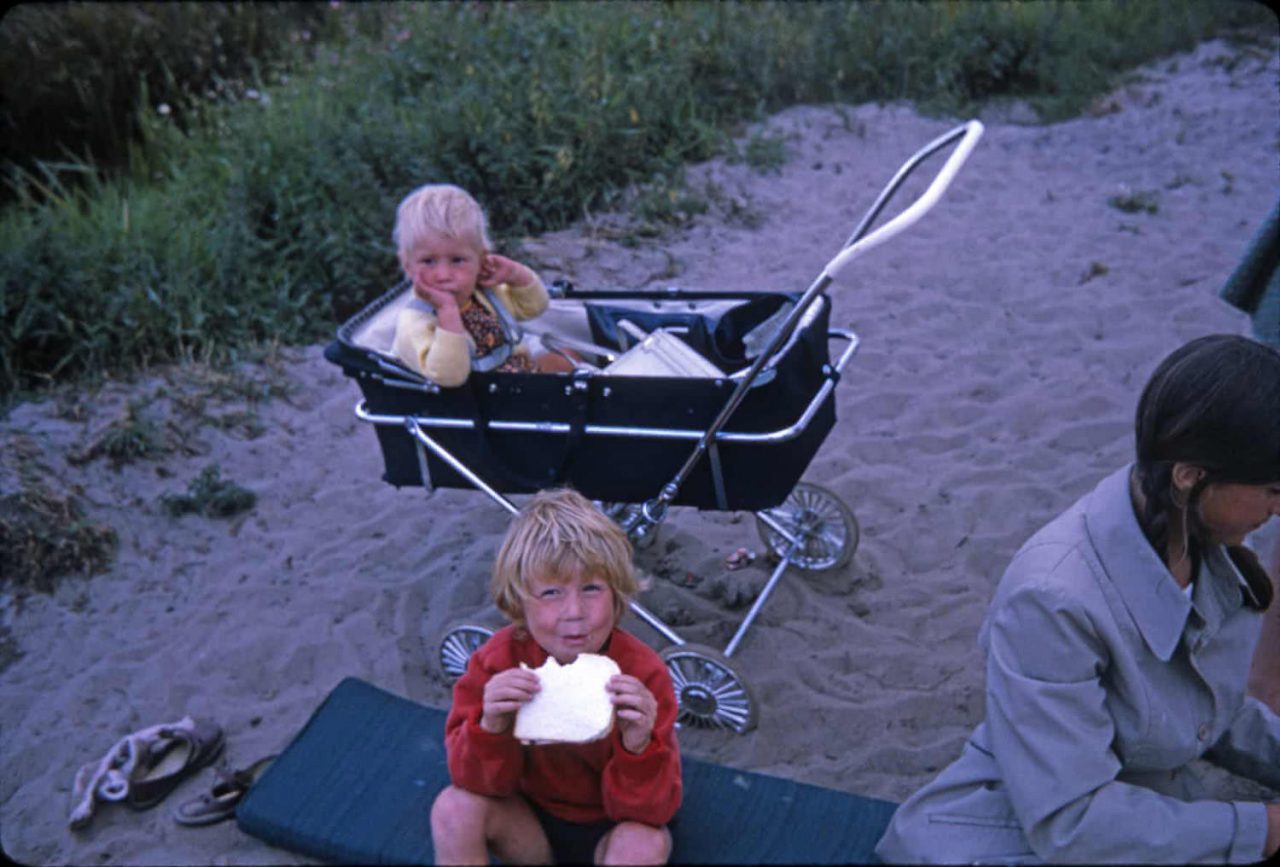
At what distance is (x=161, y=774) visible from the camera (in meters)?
3.33

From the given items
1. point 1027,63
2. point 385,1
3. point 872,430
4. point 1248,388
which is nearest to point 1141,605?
point 1248,388

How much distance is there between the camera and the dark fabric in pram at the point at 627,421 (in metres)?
3.26

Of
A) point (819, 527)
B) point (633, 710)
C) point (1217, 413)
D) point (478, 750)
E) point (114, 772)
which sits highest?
point (1217, 413)

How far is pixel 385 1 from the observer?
953 cm

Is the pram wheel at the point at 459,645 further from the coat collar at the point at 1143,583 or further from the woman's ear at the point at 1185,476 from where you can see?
the woman's ear at the point at 1185,476

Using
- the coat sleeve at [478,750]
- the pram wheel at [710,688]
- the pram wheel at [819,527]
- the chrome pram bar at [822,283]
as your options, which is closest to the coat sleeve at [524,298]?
the chrome pram bar at [822,283]

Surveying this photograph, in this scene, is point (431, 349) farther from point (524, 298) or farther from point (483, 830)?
point (483, 830)

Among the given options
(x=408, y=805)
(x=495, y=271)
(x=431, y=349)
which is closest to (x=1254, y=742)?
(x=408, y=805)

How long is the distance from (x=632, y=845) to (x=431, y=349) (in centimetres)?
159

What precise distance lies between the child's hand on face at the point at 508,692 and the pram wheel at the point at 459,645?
1.22 metres

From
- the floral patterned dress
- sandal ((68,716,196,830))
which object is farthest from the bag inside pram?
sandal ((68,716,196,830))

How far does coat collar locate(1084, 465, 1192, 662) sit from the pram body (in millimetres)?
1056

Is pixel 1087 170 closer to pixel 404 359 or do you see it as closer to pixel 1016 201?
pixel 1016 201

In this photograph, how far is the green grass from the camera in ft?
19.3
